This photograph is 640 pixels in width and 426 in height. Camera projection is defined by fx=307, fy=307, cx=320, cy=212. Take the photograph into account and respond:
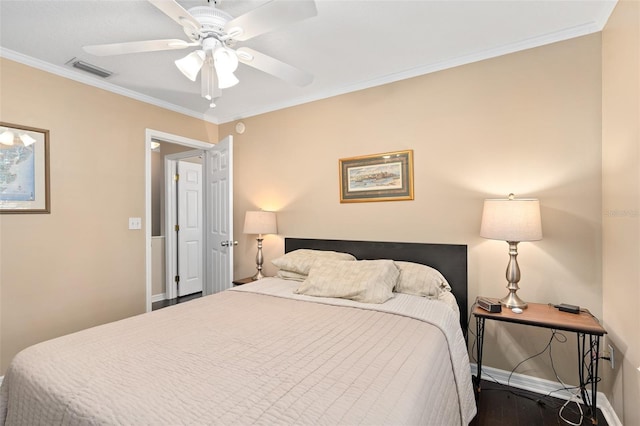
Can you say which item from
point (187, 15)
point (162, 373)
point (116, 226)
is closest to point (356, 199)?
point (187, 15)

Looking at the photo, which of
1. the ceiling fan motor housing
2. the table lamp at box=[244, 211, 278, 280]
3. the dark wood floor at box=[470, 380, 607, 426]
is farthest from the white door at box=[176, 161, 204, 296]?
the dark wood floor at box=[470, 380, 607, 426]

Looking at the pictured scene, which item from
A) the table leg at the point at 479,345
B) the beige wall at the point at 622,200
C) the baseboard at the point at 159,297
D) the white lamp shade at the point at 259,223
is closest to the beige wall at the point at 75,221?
the white lamp shade at the point at 259,223

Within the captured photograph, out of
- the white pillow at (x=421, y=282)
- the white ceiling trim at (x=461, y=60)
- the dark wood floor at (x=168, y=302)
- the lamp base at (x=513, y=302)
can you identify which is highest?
the white ceiling trim at (x=461, y=60)

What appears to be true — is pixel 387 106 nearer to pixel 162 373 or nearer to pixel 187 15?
pixel 187 15

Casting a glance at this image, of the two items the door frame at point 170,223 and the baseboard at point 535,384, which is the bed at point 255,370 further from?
the door frame at point 170,223

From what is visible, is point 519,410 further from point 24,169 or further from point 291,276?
point 24,169

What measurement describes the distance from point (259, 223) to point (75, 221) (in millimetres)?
1580

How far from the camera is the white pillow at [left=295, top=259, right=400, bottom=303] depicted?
208 centimetres

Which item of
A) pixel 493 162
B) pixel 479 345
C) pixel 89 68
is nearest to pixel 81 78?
pixel 89 68

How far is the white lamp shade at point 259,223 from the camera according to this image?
3.16 m

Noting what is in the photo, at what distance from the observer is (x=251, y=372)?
3.83ft

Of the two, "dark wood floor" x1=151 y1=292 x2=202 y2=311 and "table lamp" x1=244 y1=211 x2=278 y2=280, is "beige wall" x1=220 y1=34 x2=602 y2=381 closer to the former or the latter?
"table lamp" x1=244 y1=211 x2=278 y2=280

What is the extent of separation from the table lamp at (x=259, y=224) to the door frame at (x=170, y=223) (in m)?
1.88

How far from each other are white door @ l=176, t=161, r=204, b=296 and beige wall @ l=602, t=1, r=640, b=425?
14.9 ft
